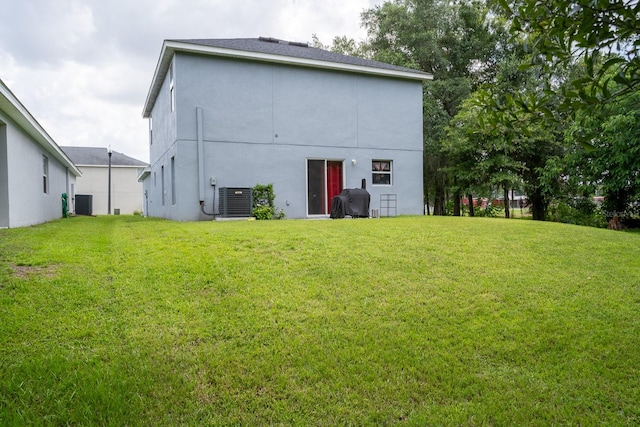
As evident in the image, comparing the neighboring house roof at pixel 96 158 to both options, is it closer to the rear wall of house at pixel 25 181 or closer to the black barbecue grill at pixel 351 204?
the rear wall of house at pixel 25 181

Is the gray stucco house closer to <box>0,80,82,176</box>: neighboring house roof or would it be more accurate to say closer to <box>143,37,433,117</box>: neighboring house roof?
<box>143,37,433,117</box>: neighboring house roof

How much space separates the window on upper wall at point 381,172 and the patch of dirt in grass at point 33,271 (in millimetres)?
10086

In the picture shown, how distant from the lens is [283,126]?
1241 centimetres

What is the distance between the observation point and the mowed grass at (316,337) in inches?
104

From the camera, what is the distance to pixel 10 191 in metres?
8.87

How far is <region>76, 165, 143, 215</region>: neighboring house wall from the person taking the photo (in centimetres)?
2975

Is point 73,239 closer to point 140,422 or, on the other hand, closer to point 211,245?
point 211,245

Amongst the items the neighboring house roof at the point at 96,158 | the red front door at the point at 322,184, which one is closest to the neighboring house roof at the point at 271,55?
the red front door at the point at 322,184

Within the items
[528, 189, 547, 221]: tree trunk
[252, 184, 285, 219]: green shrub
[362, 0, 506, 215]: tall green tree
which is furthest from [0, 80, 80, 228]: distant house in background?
[528, 189, 547, 221]: tree trunk

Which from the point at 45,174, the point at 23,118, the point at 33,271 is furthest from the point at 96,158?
the point at 33,271

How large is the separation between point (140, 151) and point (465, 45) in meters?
26.2

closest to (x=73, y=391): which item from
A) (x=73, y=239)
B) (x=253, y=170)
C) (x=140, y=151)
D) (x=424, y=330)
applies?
(x=424, y=330)

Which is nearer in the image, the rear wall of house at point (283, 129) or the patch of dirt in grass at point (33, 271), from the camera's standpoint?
the patch of dirt in grass at point (33, 271)

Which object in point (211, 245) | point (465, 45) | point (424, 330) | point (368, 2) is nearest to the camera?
point (424, 330)
